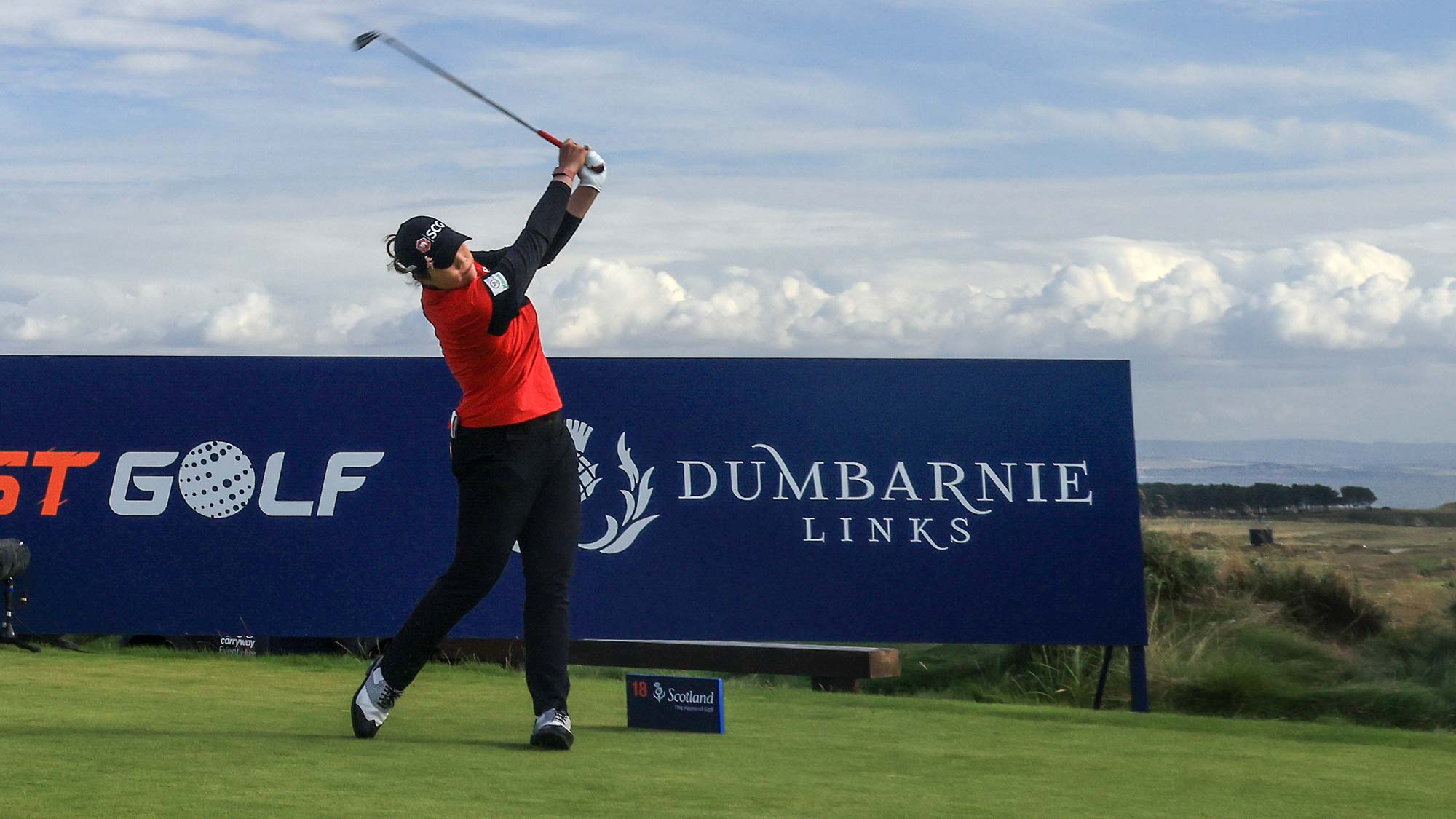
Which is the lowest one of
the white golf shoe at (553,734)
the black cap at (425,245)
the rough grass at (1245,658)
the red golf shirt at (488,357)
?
the rough grass at (1245,658)

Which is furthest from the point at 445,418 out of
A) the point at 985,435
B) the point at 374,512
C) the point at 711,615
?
the point at 985,435

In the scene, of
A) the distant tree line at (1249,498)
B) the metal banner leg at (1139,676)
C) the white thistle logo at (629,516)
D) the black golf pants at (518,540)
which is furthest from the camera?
the distant tree line at (1249,498)

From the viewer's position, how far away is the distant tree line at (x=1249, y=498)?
9.80m

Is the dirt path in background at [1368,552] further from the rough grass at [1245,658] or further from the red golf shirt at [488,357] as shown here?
the red golf shirt at [488,357]

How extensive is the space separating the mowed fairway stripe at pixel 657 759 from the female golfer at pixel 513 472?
0.21 m

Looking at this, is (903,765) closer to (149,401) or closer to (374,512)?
(374,512)

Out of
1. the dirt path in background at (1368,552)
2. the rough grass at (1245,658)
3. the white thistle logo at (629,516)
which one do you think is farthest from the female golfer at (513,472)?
the dirt path in background at (1368,552)

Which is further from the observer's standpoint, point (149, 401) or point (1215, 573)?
point (1215, 573)

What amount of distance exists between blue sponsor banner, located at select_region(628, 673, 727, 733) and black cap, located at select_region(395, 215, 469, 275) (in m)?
1.51

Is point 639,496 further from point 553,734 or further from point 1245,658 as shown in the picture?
point 1245,658

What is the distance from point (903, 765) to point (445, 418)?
130 inches

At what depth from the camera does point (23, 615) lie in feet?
22.5

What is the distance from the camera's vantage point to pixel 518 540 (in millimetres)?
4449

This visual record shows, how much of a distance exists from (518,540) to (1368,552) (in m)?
9.61
